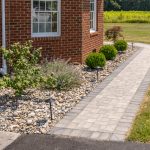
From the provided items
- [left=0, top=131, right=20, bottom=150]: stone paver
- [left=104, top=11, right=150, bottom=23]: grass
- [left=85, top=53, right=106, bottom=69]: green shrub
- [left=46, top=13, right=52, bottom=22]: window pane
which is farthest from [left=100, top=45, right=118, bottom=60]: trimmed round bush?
[left=104, top=11, right=150, bottom=23]: grass

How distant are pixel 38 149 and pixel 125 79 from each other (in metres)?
6.25

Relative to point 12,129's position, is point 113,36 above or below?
above

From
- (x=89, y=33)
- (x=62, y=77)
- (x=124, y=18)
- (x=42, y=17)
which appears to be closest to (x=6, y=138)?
(x=62, y=77)

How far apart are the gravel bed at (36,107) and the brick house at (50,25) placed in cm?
244

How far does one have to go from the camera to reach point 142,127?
7703 millimetres

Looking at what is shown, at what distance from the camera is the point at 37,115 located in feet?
A: 28.1

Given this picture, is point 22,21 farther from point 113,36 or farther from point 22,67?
point 113,36

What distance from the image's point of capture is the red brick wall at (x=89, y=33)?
1473cm

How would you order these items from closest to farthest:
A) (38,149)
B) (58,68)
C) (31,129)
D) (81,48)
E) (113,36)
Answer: (38,149) < (31,129) < (58,68) < (81,48) < (113,36)

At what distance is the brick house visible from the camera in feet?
42.1

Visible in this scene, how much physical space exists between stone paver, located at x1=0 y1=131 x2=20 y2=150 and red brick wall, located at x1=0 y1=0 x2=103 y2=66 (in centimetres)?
586

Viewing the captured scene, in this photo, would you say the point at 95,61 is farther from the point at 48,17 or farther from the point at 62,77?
the point at 62,77

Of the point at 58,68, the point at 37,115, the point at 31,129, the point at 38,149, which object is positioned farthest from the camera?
the point at 58,68

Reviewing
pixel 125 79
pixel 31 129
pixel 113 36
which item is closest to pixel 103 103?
pixel 31 129
